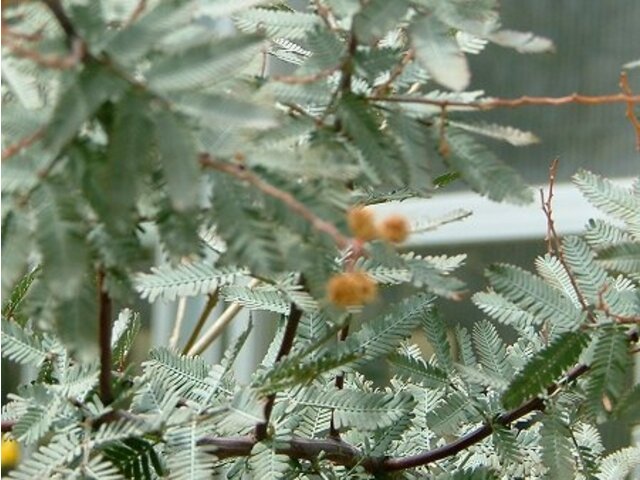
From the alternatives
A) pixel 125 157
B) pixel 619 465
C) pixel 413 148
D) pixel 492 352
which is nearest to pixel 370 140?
pixel 413 148

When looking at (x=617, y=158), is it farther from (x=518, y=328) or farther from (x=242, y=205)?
(x=242, y=205)

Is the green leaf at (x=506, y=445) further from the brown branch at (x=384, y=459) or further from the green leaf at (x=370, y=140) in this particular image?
the green leaf at (x=370, y=140)

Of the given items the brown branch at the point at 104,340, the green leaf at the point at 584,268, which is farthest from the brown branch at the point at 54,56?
the green leaf at the point at 584,268

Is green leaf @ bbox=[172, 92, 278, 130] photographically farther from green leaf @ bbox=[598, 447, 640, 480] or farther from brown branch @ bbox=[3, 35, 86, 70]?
green leaf @ bbox=[598, 447, 640, 480]

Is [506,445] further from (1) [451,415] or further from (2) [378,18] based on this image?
(2) [378,18]

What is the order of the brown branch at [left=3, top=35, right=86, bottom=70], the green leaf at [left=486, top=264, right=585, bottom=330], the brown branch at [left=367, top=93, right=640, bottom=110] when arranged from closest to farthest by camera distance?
the brown branch at [left=3, top=35, right=86, bottom=70]
the brown branch at [left=367, top=93, right=640, bottom=110]
the green leaf at [left=486, top=264, right=585, bottom=330]

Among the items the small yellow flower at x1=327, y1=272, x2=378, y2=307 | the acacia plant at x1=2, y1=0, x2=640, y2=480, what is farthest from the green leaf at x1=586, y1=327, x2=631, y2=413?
the small yellow flower at x1=327, y1=272, x2=378, y2=307
